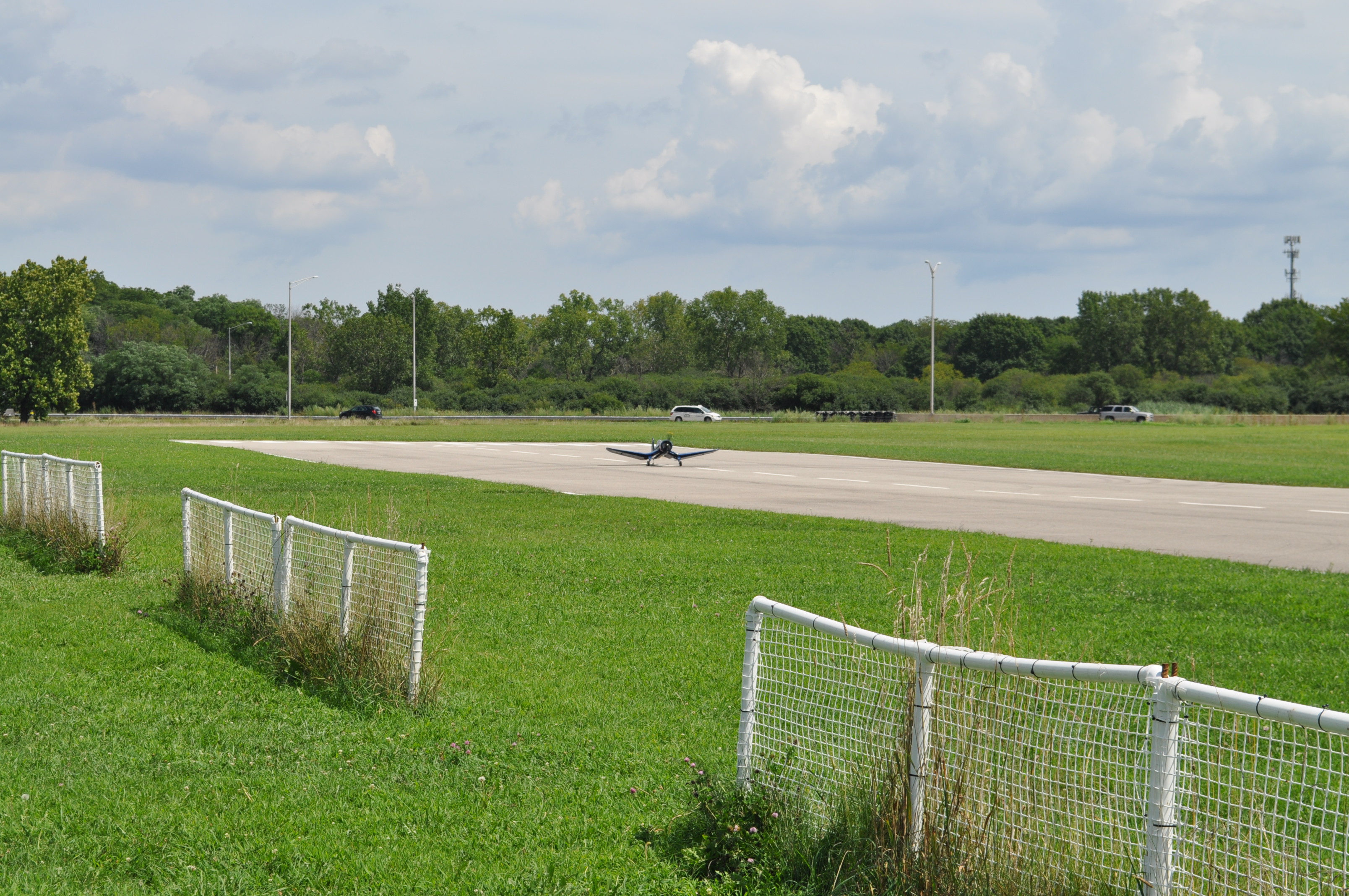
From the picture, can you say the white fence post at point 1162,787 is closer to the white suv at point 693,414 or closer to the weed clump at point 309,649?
the weed clump at point 309,649

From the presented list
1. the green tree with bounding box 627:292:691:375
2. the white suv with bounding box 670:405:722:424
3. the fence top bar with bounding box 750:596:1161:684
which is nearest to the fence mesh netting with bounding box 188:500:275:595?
the fence top bar with bounding box 750:596:1161:684

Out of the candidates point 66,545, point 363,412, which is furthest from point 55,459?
point 363,412

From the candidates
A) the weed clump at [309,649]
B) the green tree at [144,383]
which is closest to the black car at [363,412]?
the green tree at [144,383]

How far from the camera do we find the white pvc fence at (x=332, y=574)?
7145mm

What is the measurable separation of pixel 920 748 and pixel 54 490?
42.5 feet

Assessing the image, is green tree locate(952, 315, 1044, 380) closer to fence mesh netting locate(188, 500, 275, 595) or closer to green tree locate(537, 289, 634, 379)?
green tree locate(537, 289, 634, 379)

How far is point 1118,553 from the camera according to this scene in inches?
568

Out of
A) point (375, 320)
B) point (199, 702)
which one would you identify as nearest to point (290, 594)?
point (199, 702)

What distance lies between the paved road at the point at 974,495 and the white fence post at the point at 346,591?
11046 millimetres

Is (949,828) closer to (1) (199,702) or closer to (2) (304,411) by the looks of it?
(1) (199,702)

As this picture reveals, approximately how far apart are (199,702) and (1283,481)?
84.0ft

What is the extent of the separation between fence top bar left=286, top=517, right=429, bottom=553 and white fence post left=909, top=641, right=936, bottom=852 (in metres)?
3.47

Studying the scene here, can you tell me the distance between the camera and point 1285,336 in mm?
143250

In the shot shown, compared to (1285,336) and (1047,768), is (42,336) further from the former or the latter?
(1285,336)
